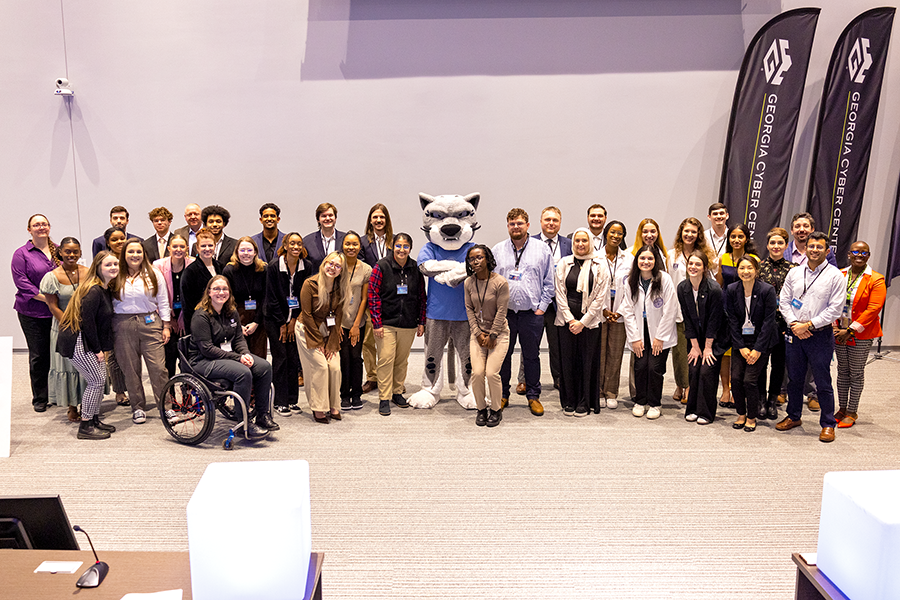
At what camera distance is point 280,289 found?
474 cm

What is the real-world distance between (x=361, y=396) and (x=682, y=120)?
4.26 m

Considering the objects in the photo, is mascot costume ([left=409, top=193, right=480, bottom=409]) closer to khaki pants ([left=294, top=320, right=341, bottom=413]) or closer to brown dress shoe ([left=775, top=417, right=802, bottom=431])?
khaki pants ([left=294, top=320, right=341, bottom=413])

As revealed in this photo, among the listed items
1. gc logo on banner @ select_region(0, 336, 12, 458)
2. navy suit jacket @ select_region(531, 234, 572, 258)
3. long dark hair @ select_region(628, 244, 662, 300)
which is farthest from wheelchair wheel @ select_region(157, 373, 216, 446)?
long dark hair @ select_region(628, 244, 662, 300)

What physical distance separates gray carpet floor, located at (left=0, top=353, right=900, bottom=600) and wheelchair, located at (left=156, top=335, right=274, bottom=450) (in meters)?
0.10

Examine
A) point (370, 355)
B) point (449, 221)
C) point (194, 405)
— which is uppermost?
Result: point (449, 221)

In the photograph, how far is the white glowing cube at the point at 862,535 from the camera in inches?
61.5

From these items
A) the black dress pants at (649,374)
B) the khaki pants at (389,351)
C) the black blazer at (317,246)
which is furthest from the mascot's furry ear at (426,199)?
→ the black dress pants at (649,374)

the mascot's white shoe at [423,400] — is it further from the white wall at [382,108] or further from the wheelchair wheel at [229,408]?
the white wall at [382,108]

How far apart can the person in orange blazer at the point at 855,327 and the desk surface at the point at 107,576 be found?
4131mm

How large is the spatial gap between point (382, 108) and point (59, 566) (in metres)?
5.58

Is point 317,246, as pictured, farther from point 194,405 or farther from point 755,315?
point 755,315

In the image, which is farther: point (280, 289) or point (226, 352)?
A: point (280, 289)

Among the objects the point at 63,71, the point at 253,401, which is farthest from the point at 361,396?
the point at 63,71

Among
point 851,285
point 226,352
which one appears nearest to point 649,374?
point 851,285
